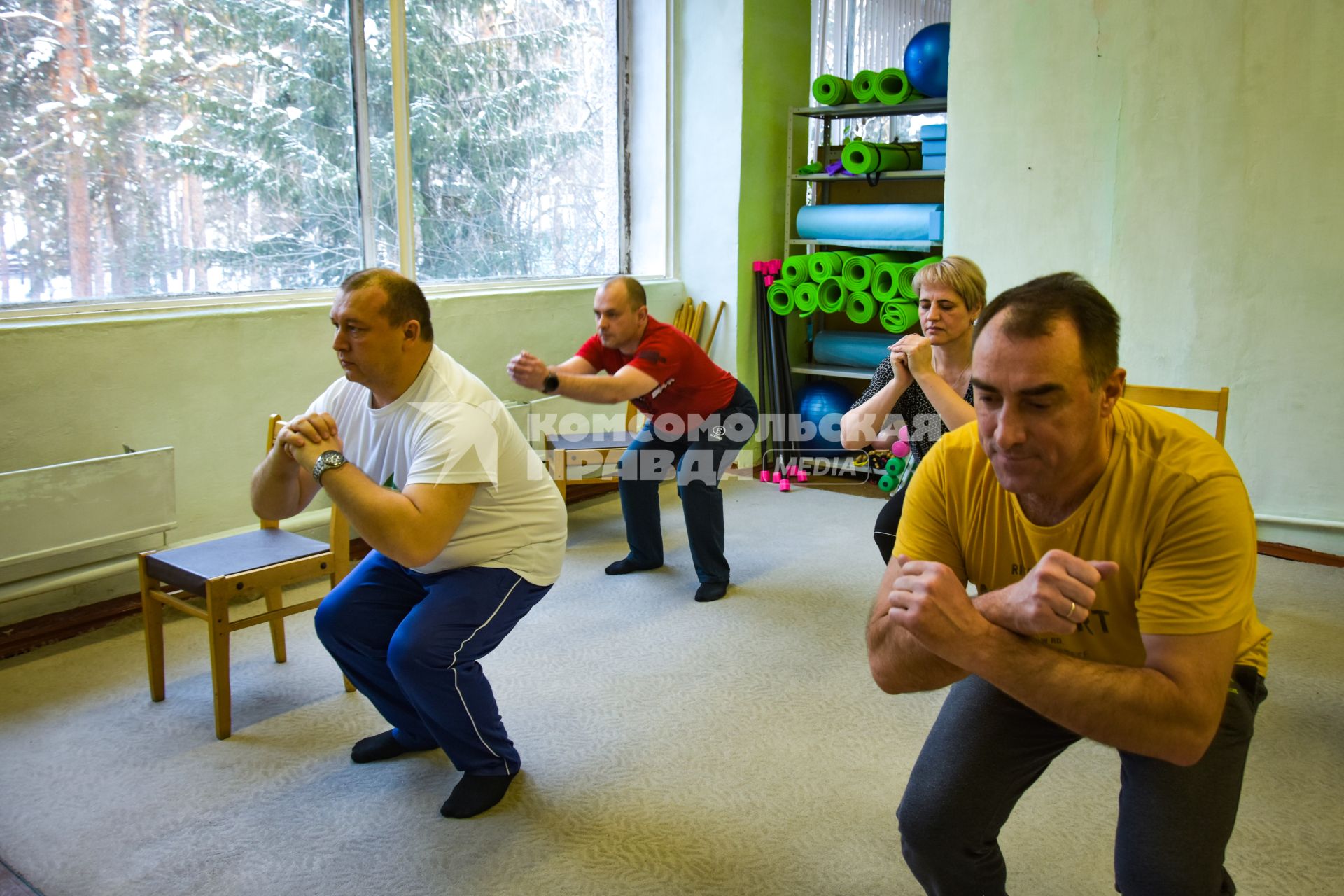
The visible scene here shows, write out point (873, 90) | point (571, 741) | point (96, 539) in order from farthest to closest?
point (873, 90), point (96, 539), point (571, 741)

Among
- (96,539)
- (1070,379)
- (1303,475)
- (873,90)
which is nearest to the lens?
(1070,379)

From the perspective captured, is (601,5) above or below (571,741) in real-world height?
above

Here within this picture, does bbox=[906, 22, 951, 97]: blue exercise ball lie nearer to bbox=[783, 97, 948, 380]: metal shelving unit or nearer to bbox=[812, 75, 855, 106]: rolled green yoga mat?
bbox=[783, 97, 948, 380]: metal shelving unit

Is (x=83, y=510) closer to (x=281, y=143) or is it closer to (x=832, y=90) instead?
(x=281, y=143)

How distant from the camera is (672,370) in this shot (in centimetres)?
365

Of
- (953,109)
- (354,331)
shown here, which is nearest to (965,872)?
(354,331)

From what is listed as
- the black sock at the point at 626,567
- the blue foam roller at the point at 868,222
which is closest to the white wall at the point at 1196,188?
the blue foam roller at the point at 868,222

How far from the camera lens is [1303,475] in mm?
4273

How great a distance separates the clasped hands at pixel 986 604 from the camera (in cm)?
124

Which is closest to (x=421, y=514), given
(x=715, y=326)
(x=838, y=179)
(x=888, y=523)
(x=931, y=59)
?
(x=888, y=523)

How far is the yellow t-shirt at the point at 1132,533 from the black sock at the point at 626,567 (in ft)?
8.06

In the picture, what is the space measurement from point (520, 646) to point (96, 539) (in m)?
1.37

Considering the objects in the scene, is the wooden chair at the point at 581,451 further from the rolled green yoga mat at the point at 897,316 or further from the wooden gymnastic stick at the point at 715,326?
the rolled green yoga mat at the point at 897,316

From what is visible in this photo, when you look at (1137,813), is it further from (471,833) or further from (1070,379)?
(471,833)
